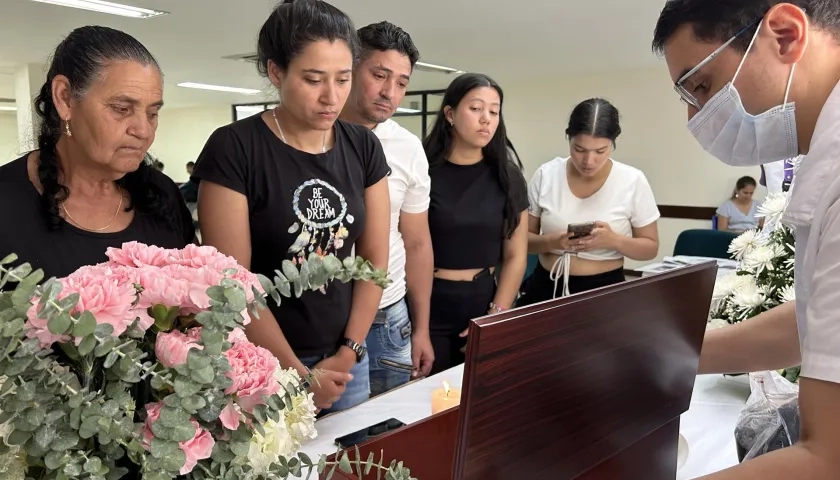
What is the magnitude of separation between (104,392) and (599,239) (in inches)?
81.6

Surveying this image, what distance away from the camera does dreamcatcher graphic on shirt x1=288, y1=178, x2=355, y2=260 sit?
1.35 meters

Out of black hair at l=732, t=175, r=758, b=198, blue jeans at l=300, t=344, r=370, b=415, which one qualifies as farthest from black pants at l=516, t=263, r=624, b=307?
black hair at l=732, t=175, r=758, b=198

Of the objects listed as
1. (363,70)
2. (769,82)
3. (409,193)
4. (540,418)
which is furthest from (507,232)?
(540,418)

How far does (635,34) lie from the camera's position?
18.3ft

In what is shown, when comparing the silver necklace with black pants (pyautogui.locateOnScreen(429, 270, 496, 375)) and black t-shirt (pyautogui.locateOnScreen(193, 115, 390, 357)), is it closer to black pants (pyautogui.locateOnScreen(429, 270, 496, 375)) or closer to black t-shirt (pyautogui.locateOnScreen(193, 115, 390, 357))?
black t-shirt (pyautogui.locateOnScreen(193, 115, 390, 357))

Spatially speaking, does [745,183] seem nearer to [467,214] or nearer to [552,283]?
[552,283]

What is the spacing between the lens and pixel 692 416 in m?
1.32

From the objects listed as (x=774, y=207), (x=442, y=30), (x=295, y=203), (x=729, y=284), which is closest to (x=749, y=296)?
(x=729, y=284)

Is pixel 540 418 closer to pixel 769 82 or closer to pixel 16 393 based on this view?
pixel 16 393

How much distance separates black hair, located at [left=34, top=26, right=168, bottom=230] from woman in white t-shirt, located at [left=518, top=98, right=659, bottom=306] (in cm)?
164

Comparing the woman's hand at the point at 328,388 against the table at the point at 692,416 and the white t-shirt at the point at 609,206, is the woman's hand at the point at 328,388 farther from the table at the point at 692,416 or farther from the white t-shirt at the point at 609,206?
the white t-shirt at the point at 609,206

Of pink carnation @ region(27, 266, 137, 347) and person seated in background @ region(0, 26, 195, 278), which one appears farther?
person seated in background @ region(0, 26, 195, 278)

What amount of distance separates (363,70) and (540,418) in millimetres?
1414

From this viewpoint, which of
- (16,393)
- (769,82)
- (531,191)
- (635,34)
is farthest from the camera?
(635,34)
